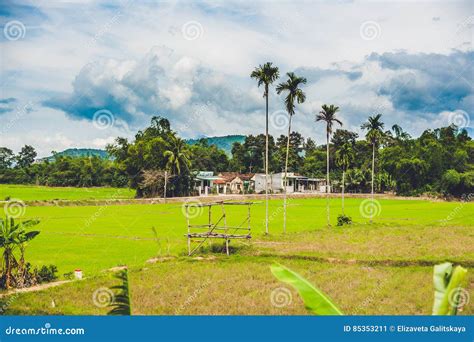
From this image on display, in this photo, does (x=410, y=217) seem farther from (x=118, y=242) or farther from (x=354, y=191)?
(x=354, y=191)

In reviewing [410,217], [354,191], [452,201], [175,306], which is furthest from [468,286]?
[354,191]

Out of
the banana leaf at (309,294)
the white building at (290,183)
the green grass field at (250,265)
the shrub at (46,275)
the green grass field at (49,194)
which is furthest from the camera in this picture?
the white building at (290,183)

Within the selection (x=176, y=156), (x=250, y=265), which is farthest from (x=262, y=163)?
(x=250, y=265)

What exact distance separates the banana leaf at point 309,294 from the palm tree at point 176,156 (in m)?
49.9

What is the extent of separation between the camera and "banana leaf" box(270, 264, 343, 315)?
146 inches

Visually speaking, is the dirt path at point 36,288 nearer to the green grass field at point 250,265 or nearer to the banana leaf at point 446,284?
the green grass field at point 250,265

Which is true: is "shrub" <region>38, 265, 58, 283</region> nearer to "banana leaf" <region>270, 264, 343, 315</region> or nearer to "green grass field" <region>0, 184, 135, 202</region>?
"banana leaf" <region>270, 264, 343, 315</region>

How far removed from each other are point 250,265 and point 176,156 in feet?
133

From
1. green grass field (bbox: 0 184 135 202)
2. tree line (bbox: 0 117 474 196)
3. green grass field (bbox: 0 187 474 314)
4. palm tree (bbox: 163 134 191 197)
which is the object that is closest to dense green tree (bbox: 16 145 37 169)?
tree line (bbox: 0 117 474 196)

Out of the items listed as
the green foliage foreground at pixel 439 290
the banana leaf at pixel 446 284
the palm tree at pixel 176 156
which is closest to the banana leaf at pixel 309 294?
the green foliage foreground at pixel 439 290

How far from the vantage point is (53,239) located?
23.0m

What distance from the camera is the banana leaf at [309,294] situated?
3699 mm

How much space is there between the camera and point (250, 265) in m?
15.4

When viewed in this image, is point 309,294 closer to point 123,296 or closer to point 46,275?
point 123,296
